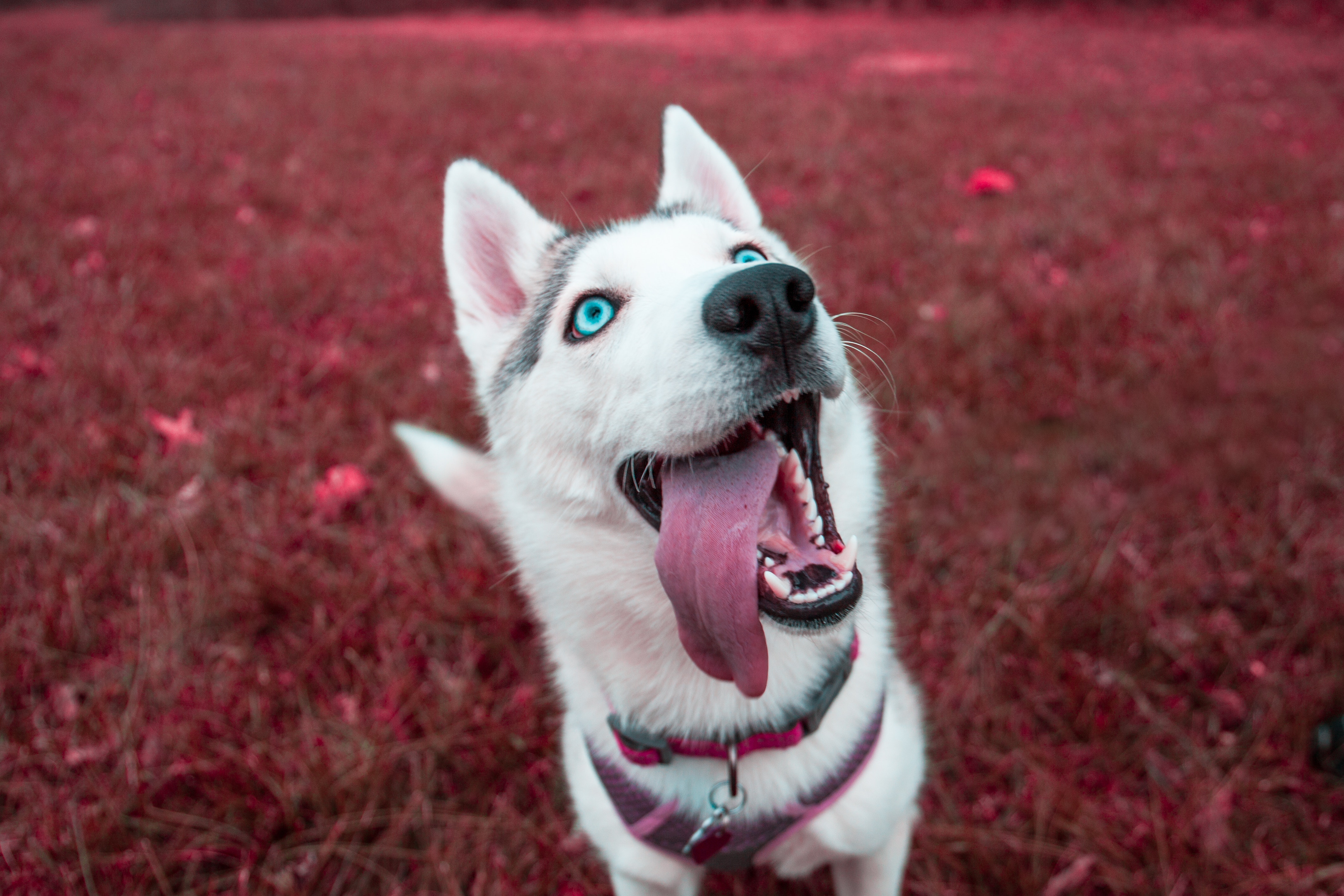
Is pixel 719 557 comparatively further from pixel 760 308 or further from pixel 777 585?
pixel 760 308

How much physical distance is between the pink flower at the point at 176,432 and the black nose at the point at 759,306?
3366 mm

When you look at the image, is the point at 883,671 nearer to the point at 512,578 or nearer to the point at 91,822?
the point at 512,578

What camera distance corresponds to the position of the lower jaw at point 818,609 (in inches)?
56.8

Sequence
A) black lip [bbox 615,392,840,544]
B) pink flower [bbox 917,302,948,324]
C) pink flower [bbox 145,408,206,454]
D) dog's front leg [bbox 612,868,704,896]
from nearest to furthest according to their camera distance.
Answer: black lip [bbox 615,392,840,544]
dog's front leg [bbox 612,868,704,896]
pink flower [bbox 145,408,206,454]
pink flower [bbox 917,302,948,324]

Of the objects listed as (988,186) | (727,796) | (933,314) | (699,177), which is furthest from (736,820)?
(988,186)

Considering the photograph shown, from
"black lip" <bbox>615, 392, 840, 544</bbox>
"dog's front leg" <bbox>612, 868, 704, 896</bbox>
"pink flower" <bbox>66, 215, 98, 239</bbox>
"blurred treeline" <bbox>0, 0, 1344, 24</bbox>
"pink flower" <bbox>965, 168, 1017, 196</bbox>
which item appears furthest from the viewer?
"blurred treeline" <bbox>0, 0, 1344, 24</bbox>

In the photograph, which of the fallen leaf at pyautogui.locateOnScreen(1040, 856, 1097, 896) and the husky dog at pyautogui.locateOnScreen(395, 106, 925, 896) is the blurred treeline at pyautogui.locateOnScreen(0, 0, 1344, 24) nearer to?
the fallen leaf at pyautogui.locateOnScreen(1040, 856, 1097, 896)

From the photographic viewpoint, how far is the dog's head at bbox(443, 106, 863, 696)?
55.6 inches

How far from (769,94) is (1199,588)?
912cm

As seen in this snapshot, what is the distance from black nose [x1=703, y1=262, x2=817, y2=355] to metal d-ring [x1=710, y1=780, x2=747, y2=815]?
1.08 m

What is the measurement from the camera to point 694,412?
55.9 inches

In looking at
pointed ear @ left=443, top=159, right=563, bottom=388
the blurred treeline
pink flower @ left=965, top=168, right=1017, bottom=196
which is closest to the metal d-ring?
pointed ear @ left=443, top=159, right=563, bottom=388

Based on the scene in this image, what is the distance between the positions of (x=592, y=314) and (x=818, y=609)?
0.91 meters

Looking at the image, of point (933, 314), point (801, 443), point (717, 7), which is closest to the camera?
point (801, 443)
